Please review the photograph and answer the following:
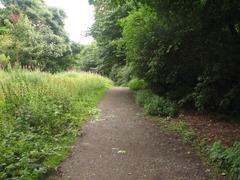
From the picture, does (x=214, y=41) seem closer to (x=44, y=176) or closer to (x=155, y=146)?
(x=155, y=146)

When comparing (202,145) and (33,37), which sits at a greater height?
(33,37)

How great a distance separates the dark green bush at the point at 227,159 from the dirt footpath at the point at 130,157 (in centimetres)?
27

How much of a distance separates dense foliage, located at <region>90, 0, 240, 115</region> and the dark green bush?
3637 millimetres

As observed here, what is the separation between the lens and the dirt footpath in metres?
5.80

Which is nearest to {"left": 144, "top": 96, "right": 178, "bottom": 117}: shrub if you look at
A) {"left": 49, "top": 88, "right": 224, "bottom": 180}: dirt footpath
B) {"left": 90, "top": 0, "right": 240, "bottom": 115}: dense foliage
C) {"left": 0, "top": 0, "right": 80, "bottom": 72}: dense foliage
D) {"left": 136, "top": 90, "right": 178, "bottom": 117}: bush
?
{"left": 136, "top": 90, "right": 178, "bottom": 117}: bush

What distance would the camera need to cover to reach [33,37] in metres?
26.9

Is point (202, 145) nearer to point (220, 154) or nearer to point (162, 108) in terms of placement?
point (220, 154)

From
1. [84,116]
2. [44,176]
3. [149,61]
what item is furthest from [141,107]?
[44,176]

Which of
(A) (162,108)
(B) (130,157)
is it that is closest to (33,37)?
(A) (162,108)

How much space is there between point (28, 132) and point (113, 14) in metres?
18.0

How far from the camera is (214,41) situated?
10.9 meters

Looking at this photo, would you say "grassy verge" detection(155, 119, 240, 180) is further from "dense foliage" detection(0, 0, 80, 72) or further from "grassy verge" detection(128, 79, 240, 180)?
"dense foliage" detection(0, 0, 80, 72)

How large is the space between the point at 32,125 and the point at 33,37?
20445 mm

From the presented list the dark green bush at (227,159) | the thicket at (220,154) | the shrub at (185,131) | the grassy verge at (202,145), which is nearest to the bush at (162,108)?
the grassy verge at (202,145)
